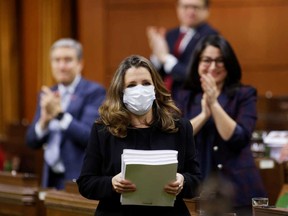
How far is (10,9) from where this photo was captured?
11.1 meters

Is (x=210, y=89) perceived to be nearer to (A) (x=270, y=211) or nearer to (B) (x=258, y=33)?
(A) (x=270, y=211)

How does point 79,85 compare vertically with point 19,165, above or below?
above

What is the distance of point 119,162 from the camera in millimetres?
3447

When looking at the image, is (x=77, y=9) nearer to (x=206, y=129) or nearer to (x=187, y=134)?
(x=206, y=129)

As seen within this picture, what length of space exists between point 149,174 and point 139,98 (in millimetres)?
333

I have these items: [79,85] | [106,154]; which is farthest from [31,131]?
[106,154]

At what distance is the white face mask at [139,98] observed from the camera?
3425 millimetres

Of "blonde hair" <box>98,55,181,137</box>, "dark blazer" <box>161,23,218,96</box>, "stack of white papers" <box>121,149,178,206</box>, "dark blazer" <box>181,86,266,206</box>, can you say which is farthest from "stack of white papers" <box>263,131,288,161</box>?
"stack of white papers" <box>121,149,178,206</box>

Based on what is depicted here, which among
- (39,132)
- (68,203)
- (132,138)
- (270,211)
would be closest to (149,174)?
(132,138)

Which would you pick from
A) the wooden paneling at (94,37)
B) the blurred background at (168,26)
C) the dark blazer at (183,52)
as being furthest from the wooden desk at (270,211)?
the wooden paneling at (94,37)

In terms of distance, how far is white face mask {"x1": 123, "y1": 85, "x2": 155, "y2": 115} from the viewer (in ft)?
11.2

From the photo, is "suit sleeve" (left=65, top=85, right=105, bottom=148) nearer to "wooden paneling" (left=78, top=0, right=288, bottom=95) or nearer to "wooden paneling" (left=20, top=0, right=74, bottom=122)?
"wooden paneling" (left=78, top=0, right=288, bottom=95)

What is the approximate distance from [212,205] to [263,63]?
752 cm

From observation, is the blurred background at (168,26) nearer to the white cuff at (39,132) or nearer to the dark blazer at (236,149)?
the white cuff at (39,132)
